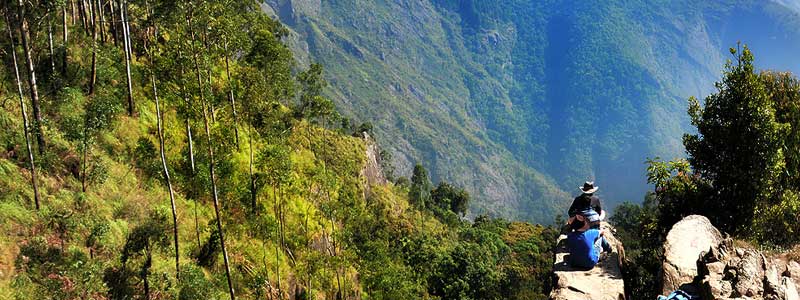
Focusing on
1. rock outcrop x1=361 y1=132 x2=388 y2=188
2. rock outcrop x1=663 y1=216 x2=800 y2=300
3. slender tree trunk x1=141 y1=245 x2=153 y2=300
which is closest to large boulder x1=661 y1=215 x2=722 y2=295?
rock outcrop x1=663 y1=216 x2=800 y2=300

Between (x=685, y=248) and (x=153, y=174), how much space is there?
22.8m

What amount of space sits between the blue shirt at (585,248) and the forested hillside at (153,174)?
370 inches

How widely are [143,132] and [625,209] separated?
397 ft

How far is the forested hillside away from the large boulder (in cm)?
889

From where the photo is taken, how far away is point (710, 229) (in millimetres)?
14273

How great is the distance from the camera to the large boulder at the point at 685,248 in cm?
1207

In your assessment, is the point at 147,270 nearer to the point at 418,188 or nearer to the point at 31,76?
the point at 31,76

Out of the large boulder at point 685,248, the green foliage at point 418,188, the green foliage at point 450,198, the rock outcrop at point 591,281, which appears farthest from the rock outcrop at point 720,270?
the green foliage at point 450,198

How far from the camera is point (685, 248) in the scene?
13.3m

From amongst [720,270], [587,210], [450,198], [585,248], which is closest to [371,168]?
[450,198]

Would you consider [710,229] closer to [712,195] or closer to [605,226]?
[605,226]

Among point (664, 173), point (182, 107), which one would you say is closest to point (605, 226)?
point (664, 173)

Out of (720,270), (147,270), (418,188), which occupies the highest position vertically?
(720,270)

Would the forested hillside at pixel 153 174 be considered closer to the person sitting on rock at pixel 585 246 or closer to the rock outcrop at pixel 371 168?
the person sitting on rock at pixel 585 246
